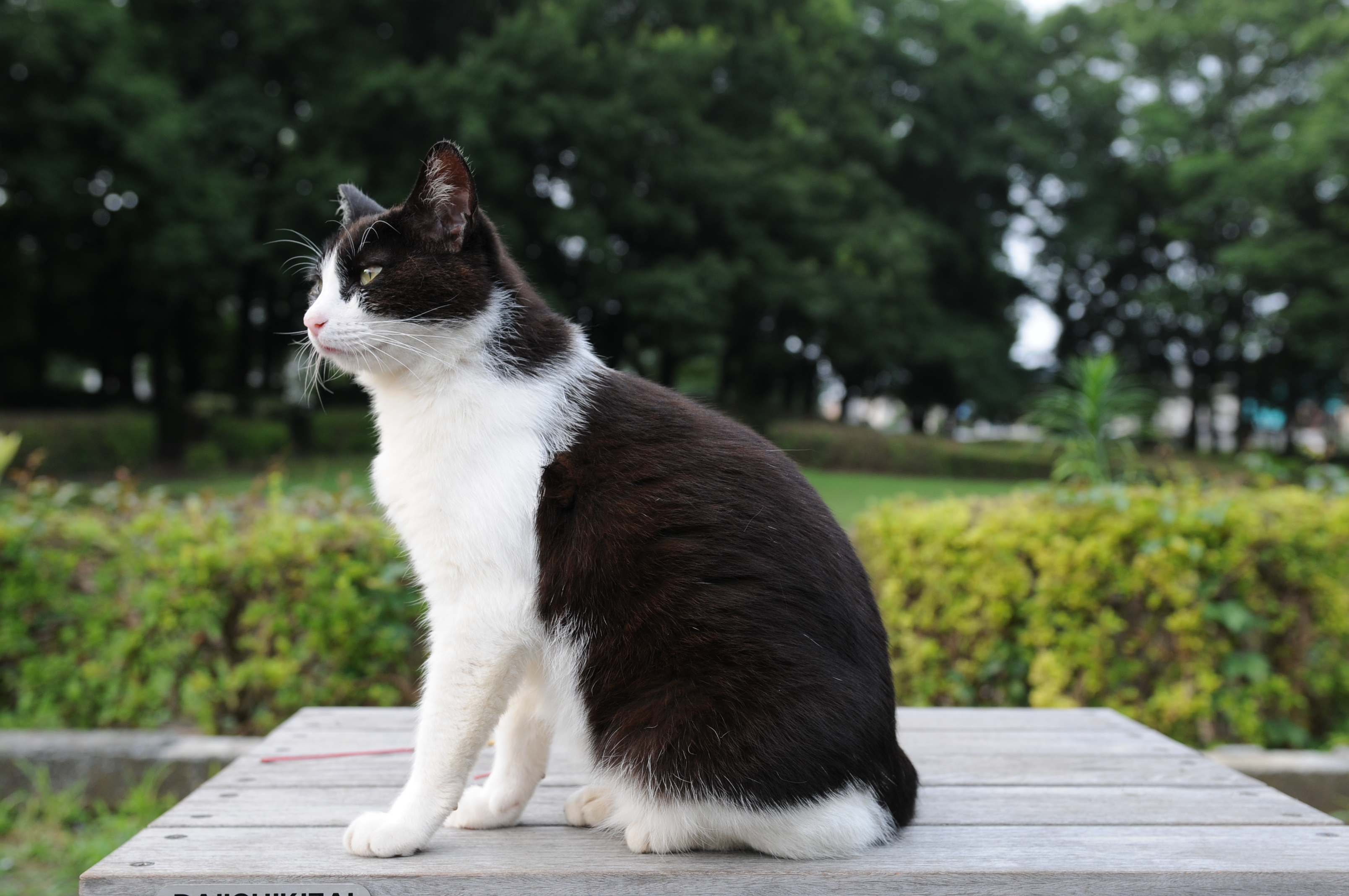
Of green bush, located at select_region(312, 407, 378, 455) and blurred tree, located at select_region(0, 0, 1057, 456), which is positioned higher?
blurred tree, located at select_region(0, 0, 1057, 456)

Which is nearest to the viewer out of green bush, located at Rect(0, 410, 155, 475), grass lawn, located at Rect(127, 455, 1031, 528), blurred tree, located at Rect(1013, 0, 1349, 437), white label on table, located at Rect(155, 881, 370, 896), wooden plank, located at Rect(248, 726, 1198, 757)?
white label on table, located at Rect(155, 881, 370, 896)

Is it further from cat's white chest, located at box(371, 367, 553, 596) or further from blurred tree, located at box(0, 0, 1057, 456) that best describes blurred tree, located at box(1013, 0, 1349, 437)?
cat's white chest, located at box(371, 367, 553, 596)

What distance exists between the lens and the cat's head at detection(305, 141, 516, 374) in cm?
178

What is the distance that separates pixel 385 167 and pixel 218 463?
641cm

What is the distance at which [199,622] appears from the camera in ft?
11.7

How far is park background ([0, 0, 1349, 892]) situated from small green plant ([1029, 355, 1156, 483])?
4 cm

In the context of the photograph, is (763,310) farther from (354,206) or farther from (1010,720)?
(354,206)

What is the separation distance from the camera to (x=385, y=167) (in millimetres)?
17750

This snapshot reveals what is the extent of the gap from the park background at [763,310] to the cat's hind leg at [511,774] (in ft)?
3.45

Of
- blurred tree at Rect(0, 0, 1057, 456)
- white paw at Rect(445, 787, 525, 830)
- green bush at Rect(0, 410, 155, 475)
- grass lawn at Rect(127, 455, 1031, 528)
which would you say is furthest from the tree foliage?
white paw at Rect(445, 787, 525, 830)

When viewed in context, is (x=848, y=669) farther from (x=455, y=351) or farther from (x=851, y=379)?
(x=851, y=379)

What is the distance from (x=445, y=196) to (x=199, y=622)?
100.0 inches

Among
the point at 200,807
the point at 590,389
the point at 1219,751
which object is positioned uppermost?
the point at 590,389

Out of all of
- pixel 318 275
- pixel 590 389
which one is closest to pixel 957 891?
pixel 590 389
